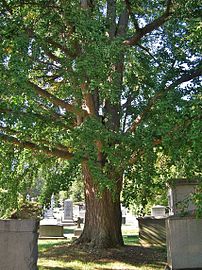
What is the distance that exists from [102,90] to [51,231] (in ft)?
35.5

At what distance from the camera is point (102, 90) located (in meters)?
7.17

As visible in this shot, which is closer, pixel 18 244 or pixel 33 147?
pixel 18 244

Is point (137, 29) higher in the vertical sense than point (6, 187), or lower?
higher

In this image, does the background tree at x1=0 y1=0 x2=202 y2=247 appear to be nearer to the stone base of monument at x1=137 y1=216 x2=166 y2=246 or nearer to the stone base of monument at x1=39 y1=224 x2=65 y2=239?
the stone base of monument at x1=137 y1=216 x2=166 y2=246

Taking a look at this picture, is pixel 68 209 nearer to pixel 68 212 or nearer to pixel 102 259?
pixel 68 212

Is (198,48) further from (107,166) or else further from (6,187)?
(6,187)

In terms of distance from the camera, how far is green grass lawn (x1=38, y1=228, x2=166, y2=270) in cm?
880

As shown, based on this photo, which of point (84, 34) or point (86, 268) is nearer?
point (84, 34)

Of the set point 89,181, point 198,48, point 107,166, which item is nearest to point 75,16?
point 198,48

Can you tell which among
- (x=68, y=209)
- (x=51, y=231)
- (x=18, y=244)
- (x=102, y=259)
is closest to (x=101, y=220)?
(x=102, y=259)

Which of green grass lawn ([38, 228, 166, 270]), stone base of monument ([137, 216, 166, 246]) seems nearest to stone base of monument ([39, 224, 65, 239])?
stone base of monument ([137, 216, 166, 246])

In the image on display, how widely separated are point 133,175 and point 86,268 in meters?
2.44

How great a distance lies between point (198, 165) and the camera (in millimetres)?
6391

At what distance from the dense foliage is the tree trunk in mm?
792
